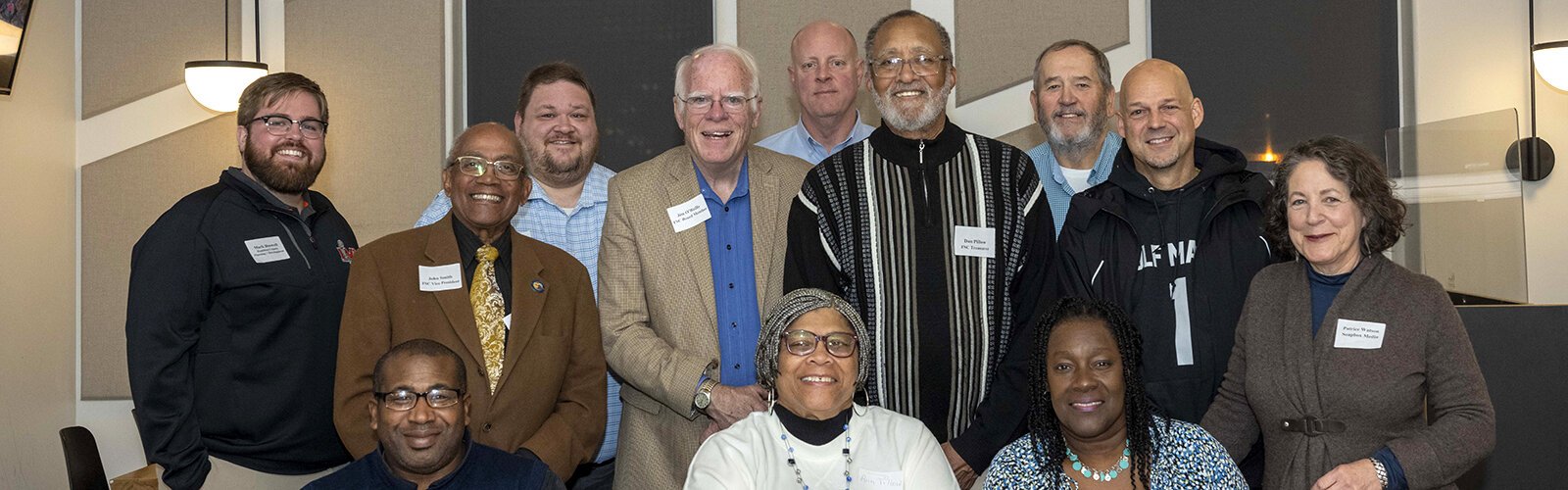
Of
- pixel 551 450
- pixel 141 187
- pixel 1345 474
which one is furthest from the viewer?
pixel 141 187

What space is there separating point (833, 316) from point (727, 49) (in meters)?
0.97

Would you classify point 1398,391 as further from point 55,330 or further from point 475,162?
point 55,330

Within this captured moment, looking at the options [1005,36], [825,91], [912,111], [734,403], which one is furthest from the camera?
[1005,36]

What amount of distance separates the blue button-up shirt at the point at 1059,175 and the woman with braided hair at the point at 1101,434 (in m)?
1.08

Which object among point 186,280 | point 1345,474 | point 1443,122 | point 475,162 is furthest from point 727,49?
point 1443,122

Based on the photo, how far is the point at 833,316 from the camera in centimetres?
285

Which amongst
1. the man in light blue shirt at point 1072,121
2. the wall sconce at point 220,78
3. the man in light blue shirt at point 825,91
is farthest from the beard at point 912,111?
the wall sconce at point 220,78

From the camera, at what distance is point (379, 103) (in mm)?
5672

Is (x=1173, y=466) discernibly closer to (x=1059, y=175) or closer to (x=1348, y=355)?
(x=1348, y=355)

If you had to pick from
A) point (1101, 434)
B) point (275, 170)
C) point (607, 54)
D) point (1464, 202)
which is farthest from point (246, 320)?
point (1464, 202)

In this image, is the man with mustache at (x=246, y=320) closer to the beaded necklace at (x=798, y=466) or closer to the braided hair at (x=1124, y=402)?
the beaded necklace at (x=798, y=466)

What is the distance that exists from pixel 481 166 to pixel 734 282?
28.3 inches

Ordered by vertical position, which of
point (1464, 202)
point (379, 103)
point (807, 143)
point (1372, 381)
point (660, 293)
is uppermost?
point (379, 103)

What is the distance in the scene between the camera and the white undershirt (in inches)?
157
